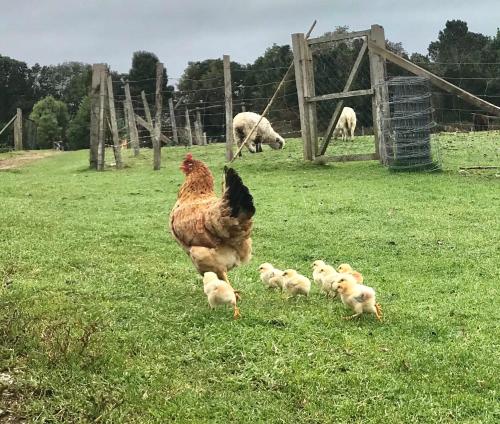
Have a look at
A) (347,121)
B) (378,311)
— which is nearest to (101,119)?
(347,121)

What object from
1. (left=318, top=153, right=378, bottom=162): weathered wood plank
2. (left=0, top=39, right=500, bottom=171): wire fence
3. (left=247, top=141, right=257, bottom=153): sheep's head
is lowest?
(left=318, top=153, right=378, bottom=162): weathered wood plank

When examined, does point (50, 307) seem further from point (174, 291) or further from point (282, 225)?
point (282, 225)

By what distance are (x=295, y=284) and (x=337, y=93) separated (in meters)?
10.1

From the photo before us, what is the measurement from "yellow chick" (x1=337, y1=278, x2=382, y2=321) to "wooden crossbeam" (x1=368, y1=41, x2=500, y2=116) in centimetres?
864

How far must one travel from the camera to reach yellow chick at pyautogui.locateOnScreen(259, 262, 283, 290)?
231 inches

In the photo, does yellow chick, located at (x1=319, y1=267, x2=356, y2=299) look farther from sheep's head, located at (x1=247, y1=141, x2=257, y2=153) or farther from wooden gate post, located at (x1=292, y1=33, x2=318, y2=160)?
sheep's head, located at (x1=247, y1=141, x2=257, y2=153)

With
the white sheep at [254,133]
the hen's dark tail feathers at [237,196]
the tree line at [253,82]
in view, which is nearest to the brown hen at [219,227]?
the hen's dark tail feathers at [237,196]

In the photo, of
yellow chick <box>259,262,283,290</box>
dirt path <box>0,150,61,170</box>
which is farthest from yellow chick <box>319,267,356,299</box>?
dirt path <box>0,150,61,170</box>

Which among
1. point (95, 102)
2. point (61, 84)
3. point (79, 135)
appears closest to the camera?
point (95, 102)

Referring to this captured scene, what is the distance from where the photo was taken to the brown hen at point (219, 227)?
16.8 ft

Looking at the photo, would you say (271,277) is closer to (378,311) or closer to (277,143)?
(378,311)

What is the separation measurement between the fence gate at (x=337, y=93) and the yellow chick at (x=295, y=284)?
9255mm

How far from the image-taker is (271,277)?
5980 mm

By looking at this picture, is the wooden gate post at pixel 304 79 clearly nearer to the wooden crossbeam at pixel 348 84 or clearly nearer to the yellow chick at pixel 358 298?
the wooden crossbeam at pixel 348 84
